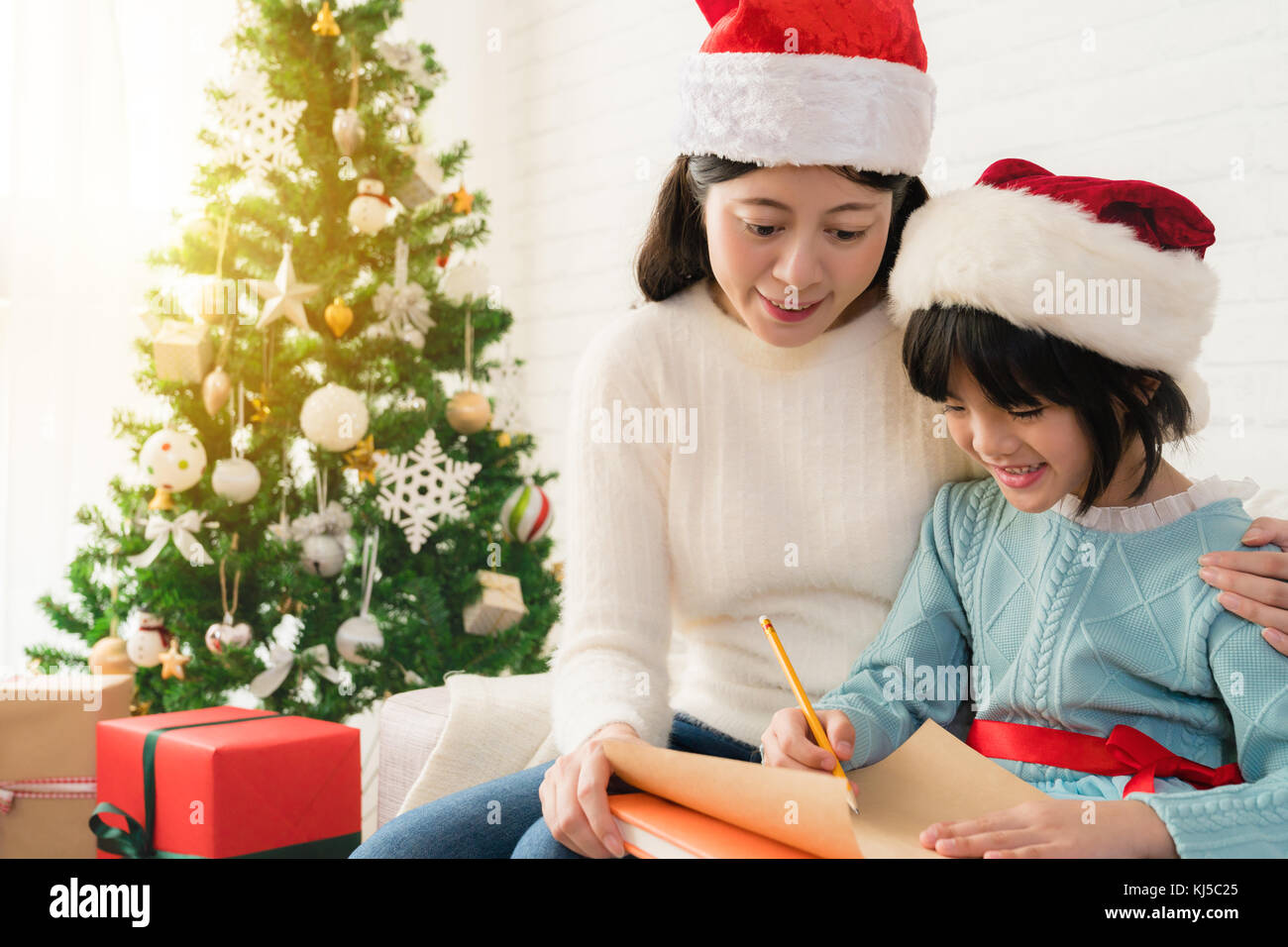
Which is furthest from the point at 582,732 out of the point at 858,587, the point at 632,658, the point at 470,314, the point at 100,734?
the point at 470,314

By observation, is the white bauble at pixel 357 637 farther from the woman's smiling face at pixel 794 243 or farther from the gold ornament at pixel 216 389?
the woman's smiling face at pixel 794 243

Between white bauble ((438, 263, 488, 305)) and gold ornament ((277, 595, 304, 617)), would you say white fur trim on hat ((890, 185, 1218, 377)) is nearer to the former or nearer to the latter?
white bauble ((438, 263, 488, 305))

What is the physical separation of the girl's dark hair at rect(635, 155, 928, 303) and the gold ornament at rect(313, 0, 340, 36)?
1.14 metres

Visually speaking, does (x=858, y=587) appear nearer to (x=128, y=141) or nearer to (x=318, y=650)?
(x=318, y=650)

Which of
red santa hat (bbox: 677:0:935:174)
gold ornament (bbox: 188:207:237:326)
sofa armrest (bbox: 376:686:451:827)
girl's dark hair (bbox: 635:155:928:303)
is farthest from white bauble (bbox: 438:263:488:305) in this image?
red santa hat (bbox: 677:0:935:174)

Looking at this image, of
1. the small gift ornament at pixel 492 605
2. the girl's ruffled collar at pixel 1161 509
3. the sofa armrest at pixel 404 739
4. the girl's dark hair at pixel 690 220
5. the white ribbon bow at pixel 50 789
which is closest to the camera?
the girl's ruffled collar at pixel 1161 509

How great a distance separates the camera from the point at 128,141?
7.57 ft

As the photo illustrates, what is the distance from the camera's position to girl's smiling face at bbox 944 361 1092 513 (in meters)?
0.89

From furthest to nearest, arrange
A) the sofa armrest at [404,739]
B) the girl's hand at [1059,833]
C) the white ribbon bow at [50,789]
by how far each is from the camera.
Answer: the white ribbon bow at [50,789] → the sofa armrest at [404,739] → the girl's hand at [1059,833]

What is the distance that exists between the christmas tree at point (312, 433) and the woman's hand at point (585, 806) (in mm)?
1183

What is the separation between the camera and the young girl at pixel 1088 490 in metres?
0.85

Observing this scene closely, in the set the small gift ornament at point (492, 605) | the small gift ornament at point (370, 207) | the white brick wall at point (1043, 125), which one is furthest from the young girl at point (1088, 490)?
the small gift ornament at point (370, 207)

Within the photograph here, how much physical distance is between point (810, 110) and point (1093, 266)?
279mm

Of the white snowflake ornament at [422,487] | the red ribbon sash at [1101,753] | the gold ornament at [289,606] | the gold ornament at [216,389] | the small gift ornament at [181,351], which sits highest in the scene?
the small gift ornament at [181,351]
